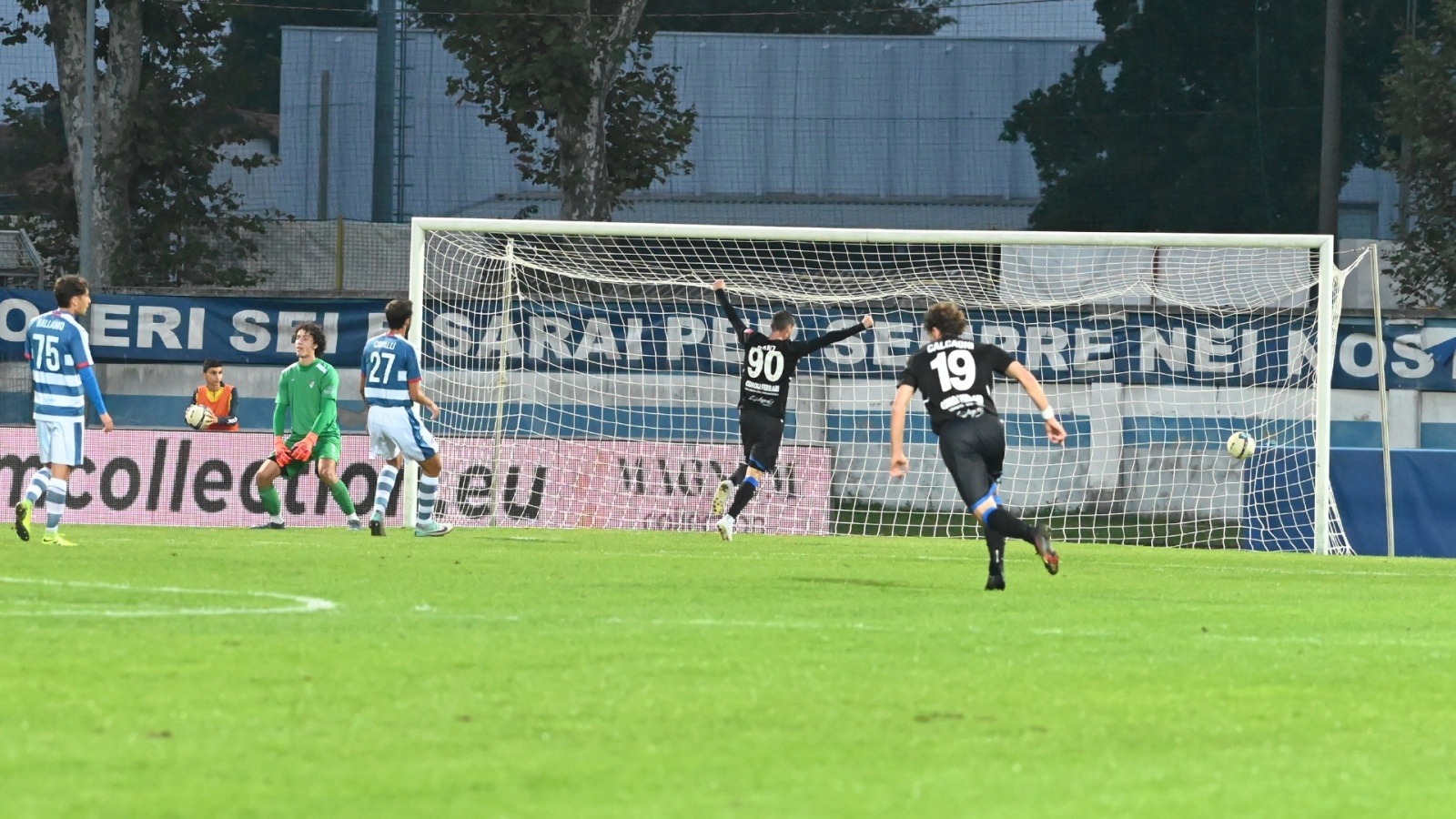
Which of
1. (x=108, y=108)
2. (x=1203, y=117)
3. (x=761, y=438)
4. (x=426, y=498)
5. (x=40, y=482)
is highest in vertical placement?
(x=1203, y=117)

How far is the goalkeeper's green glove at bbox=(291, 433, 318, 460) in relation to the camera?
18031 millimetres

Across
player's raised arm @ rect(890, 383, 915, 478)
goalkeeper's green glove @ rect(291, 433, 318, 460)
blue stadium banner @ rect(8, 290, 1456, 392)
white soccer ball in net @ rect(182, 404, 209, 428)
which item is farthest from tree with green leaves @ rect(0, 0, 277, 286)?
player's raised arm @ rect(890, 383, 915, 478)

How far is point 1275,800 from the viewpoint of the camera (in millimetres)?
5348

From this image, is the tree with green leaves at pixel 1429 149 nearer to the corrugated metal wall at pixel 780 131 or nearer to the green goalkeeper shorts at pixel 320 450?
the corrugated metal wall at pixel 780 131

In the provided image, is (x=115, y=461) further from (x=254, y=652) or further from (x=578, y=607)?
(x=254, y=652)

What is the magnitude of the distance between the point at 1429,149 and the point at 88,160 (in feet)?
60.5

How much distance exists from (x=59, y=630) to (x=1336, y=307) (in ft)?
46.4

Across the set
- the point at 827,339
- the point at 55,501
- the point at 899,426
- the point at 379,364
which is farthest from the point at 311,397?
the point at 899,426

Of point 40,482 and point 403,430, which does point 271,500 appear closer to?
point 403,430

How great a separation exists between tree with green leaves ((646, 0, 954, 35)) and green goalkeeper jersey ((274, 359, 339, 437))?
22.9 meters

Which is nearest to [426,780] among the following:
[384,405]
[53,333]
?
[53,333]

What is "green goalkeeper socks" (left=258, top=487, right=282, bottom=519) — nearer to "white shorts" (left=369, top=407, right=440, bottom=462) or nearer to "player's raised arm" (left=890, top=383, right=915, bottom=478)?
"white shorts" (left=369, top=407, right=440, bottom=462)

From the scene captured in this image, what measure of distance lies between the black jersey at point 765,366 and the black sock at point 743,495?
0.69 metres

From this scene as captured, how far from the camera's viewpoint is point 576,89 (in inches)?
1083
